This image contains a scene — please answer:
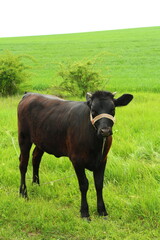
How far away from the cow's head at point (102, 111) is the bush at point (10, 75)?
11678mm

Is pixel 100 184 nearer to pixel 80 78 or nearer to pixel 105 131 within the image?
pixel 105 131

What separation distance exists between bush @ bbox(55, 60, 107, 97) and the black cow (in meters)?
8.16

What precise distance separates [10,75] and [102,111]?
1213 cm

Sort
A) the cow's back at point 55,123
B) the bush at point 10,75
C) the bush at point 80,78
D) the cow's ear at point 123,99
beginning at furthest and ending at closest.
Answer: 1. the bush at point 10,75
2. the bush at point 80,78
3. the cow's back at point 55,123
4. the cow's ear at point 123,99

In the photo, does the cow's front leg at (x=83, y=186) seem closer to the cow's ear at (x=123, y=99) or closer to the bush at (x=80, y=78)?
the cow's ear at (x=123, y=99)

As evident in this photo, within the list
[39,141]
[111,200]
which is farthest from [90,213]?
[39,141]

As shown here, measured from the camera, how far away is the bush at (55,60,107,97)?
1312 cm

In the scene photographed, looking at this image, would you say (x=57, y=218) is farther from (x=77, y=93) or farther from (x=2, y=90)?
(x=2, y=90)

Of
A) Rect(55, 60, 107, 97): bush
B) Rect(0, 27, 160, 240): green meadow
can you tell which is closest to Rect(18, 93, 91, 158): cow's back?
Rect(0, 27, 160, 240): green meadow

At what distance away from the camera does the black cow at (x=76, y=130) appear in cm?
366

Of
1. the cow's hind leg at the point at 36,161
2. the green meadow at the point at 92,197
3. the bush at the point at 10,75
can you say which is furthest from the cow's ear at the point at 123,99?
the bush at the point at 10,75

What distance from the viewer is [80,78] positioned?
13195mm

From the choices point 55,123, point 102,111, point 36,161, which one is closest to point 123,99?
point 102,111

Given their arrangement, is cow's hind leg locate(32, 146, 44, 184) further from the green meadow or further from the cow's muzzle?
the cow's muzzle
